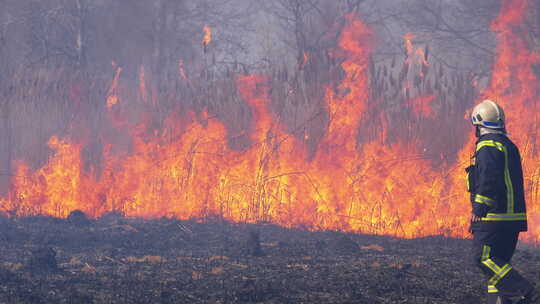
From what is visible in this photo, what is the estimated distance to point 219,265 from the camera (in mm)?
8969

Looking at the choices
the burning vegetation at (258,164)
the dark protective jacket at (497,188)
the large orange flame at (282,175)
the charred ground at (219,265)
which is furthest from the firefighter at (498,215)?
the large orange flame at (282,175)

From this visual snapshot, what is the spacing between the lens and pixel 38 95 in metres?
13.8

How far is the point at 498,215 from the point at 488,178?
0.31 meters

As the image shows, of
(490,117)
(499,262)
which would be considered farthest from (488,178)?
(499,262)

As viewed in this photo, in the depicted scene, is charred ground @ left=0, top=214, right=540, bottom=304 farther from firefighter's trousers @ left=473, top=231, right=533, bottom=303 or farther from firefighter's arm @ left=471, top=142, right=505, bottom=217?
firefighter's arm @ left=471, top=142, right=505, bottom=217

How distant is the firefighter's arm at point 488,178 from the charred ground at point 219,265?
1552 mm

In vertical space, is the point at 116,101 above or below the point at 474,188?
above

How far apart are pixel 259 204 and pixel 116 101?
15.0 feet

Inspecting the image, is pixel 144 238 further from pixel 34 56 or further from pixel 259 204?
pixel 34 56

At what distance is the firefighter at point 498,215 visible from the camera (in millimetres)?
5723

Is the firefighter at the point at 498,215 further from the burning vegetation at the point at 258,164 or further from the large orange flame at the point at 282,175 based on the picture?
the large orange flame at the point at 282,175

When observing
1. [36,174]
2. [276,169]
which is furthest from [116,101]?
[276,169]

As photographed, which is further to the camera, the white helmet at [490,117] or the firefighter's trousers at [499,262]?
the white helmet at [490,117]

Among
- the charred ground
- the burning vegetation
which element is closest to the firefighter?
the charred ground
